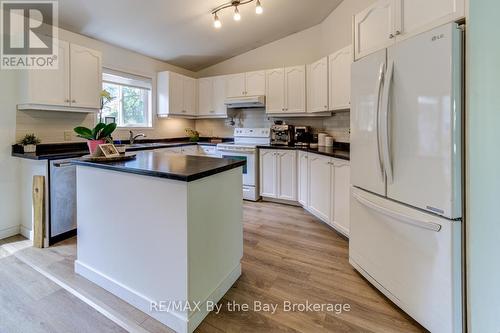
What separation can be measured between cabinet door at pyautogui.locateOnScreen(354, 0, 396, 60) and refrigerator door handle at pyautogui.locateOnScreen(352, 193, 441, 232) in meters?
1.09

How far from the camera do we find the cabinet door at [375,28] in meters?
1.71

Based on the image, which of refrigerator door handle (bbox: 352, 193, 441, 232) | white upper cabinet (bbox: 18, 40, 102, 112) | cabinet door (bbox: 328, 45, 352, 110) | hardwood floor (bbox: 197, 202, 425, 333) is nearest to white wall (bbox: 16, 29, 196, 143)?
white upper cabinet (bbox: 18, 40, 102, 112)

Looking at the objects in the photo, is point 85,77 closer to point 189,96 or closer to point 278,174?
point 189,96

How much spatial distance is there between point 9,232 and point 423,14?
4210 millimetres

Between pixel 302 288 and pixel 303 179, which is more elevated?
pixel 303 179

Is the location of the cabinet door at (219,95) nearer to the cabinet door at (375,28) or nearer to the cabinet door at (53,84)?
the cabinet door at (53,84)

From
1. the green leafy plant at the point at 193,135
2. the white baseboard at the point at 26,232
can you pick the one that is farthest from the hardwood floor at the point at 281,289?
the green leafy plant at the point at 193,135

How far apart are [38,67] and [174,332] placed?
297 cm

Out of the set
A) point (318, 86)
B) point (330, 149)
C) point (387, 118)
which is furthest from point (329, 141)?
point (387, 118)

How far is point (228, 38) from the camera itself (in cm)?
427

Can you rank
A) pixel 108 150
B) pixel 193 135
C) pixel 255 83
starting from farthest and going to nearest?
pixel 193 135 → pixel 255 83 → pixel 108 150

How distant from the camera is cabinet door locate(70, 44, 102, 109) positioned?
2.98m

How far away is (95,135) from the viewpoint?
82.2 inches

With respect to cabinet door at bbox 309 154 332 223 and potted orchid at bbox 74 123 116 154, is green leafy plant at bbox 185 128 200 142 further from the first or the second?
potted orchid at bbox 74 123 116 154
